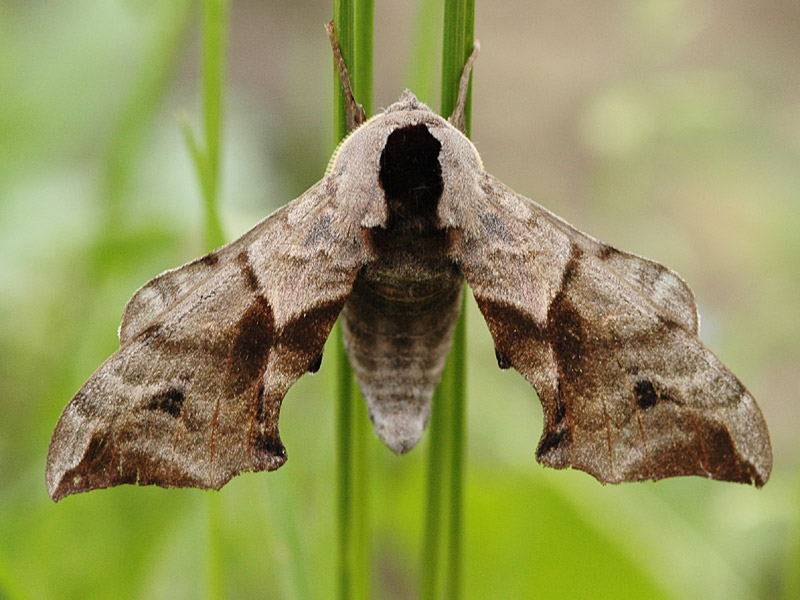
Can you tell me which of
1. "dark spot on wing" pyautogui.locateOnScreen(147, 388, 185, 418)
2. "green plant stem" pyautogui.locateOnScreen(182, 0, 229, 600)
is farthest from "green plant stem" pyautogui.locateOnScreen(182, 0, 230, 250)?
"dark spot on wing" pyautogui.locateOnScreen(147, 388, 185, 418)

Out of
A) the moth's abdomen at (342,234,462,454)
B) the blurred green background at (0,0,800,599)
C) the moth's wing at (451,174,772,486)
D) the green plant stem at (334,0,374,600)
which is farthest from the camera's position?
the blurred green background at (0,0,800,599)

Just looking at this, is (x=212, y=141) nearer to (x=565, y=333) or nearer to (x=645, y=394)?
(x=565, y=333)

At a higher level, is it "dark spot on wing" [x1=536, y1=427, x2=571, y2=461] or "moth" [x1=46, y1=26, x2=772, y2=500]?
"moth" [x1=46, y1=26, x2=772, y2=500]

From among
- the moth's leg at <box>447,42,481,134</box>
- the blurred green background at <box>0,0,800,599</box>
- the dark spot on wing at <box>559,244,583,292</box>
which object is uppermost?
the moth's leg at <box>447,42,481,134</box>

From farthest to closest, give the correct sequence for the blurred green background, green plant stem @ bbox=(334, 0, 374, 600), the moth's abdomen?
the blurred green background
the moth's abdomen
green plant stem @ bbox=(334, 0, 374, 600)

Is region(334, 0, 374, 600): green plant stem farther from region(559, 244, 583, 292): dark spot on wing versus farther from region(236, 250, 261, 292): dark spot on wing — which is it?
region(559, 244, 583, 292): dark spot on wing

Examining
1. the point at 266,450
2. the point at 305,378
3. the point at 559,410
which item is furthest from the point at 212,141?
the point at 305,378
